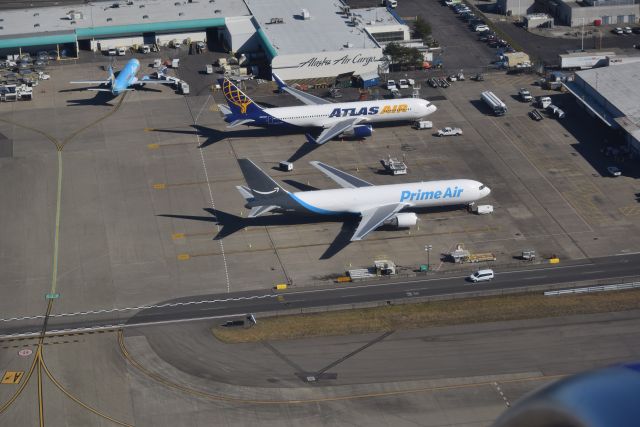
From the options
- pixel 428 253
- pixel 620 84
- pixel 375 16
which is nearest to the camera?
pixel 428 253

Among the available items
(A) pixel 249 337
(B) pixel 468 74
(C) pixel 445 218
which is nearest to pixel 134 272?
(A) pixel 249 337

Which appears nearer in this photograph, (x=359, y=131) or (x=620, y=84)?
(x=359, y=131)

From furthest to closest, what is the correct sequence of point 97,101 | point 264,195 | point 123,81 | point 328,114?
point 97,101 < point 123,81 < point 328,114 < point 264,195

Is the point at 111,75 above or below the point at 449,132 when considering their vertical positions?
above

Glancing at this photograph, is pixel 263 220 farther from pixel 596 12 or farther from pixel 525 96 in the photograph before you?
pixel 596 12

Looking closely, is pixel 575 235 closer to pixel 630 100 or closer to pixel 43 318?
pixel 630 100

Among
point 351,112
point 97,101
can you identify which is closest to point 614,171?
point 351,112

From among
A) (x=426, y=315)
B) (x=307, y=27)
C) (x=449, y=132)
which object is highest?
(x=307, y=27)
